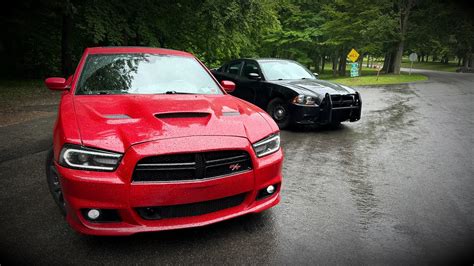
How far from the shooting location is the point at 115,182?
232 cm

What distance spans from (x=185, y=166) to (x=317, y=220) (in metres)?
1.49

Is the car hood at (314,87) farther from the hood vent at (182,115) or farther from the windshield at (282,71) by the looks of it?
the hood vent at (182,115)

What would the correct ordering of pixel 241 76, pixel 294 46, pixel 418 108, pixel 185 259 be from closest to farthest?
pixel 185 259 → pixel 241 76 → pixel 418 108 → pixel 294 46

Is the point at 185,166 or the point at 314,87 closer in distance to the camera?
the point at 185,166

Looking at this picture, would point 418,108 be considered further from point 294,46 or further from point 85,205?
point 294,46

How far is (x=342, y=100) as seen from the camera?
275 inches

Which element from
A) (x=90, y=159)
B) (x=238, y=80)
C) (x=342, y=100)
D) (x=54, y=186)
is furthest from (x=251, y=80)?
(x=90, y=159)

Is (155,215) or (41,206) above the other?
(155,215)

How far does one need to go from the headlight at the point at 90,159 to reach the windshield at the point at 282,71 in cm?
586

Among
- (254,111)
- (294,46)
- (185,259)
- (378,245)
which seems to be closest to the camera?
(185,259)

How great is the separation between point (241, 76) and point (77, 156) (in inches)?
255

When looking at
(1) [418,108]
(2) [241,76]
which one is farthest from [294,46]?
(2) [241,76]

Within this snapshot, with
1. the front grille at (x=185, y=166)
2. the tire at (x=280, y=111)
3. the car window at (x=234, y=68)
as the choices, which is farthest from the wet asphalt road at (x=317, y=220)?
the car window at (x=234, y=68)

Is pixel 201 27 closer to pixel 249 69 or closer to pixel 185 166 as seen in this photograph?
pixel 249 69
